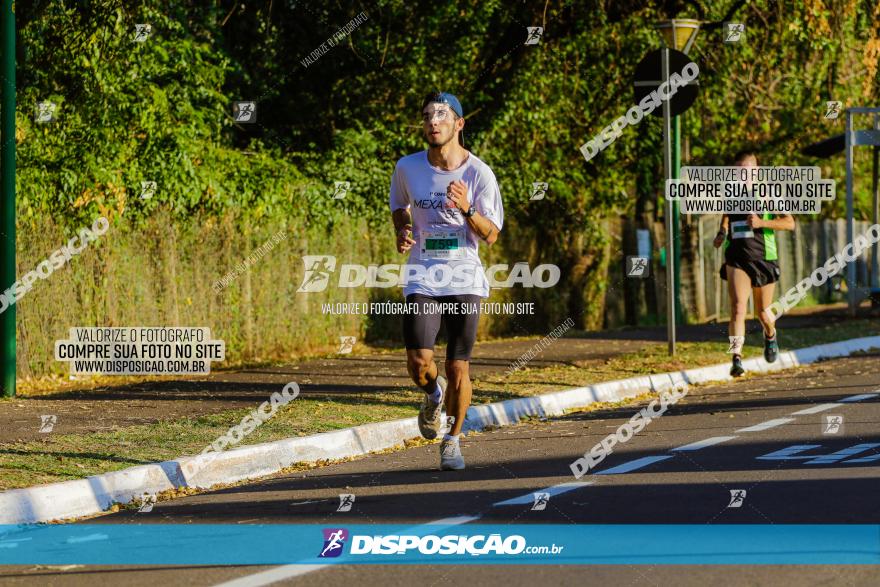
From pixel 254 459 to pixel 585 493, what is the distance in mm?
2648

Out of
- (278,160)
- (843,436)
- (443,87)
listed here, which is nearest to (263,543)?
(843,436)

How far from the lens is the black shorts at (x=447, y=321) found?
29.7 ft

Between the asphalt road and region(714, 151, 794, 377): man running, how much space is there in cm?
304

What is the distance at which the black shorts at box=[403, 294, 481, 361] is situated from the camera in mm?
9047

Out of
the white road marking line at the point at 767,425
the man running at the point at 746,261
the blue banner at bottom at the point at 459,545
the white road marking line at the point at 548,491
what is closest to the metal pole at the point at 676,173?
the man running at the point at 746,261

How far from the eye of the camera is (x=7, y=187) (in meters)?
12.9

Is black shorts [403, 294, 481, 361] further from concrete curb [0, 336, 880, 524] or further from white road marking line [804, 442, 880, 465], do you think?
white road marking line [804, 442, 880, 465]

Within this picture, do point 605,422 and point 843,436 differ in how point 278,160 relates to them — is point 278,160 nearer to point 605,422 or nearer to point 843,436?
point 605,422

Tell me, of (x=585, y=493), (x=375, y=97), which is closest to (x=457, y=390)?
(x=585, y=493)

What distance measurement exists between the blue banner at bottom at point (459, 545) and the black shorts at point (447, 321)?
2.24 m

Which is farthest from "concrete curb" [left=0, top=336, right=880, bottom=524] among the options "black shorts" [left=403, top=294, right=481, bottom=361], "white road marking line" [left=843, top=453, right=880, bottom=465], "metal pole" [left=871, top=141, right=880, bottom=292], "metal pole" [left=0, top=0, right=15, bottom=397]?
Answer: "metal pole" [left=871, top=141, right=880, bottom=292]

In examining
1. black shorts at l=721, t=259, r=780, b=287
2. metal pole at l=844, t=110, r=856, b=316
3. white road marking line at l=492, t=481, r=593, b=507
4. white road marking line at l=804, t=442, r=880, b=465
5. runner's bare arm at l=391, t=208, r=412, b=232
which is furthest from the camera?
metal pole at l=844, t=110, r=856, b=316

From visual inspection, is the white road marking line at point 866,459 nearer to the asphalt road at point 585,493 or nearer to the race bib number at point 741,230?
the asphalt road at point 585,493

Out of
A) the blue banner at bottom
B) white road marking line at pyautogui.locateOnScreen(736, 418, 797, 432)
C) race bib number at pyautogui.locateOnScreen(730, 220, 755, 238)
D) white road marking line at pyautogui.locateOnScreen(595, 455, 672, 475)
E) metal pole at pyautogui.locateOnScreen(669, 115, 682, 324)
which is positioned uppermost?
metal pole at pyautogui.locateOnScreen(669, 115, 682, 324)
